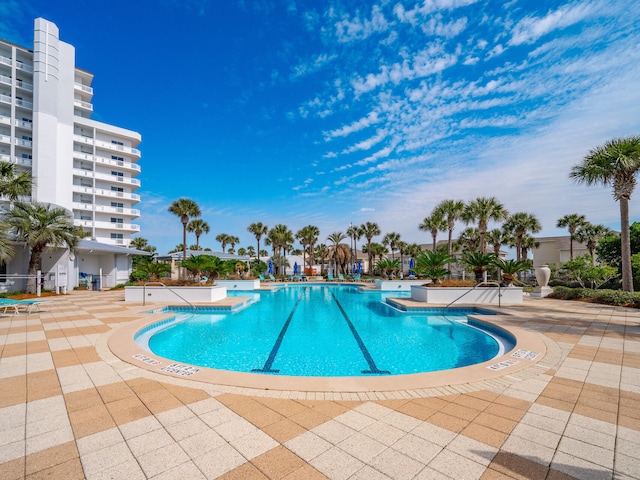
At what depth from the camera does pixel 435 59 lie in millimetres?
11672

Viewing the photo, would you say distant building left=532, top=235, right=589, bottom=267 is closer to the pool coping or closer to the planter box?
the planter box

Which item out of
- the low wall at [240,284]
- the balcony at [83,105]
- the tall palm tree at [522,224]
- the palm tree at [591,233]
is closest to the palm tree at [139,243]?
the balcony at [83,105]

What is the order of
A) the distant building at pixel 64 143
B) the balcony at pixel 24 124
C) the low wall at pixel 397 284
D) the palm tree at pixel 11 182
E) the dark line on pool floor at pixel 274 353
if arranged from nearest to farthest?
the dark line on pool floor at pixel 274 353, the palm tree at pixel 11 182, the low wall at pixel 397 284, the distant building at pixel 64 143, the balcony at pixel 24 124

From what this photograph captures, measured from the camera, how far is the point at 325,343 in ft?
30.2

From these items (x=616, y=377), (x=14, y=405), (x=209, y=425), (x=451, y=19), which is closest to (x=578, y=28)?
(x=451, y=19)

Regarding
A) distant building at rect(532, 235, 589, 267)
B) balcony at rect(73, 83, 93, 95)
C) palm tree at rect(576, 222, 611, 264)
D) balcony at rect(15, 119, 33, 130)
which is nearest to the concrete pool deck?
palm tree at rect(576, 222, 611, 264)

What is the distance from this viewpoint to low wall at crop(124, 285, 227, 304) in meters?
14.9

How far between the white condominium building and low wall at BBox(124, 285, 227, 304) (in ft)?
71.7

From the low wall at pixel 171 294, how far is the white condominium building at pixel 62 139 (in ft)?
71.7

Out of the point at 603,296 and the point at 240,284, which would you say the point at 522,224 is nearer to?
the point at 603,296

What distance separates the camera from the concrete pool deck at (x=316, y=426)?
254cm

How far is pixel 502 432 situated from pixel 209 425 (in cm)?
324

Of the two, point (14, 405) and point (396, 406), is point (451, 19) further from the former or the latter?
point (14, 405)

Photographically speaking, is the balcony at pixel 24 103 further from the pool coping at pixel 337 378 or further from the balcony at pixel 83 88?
the pool coping at pixel 337 378
